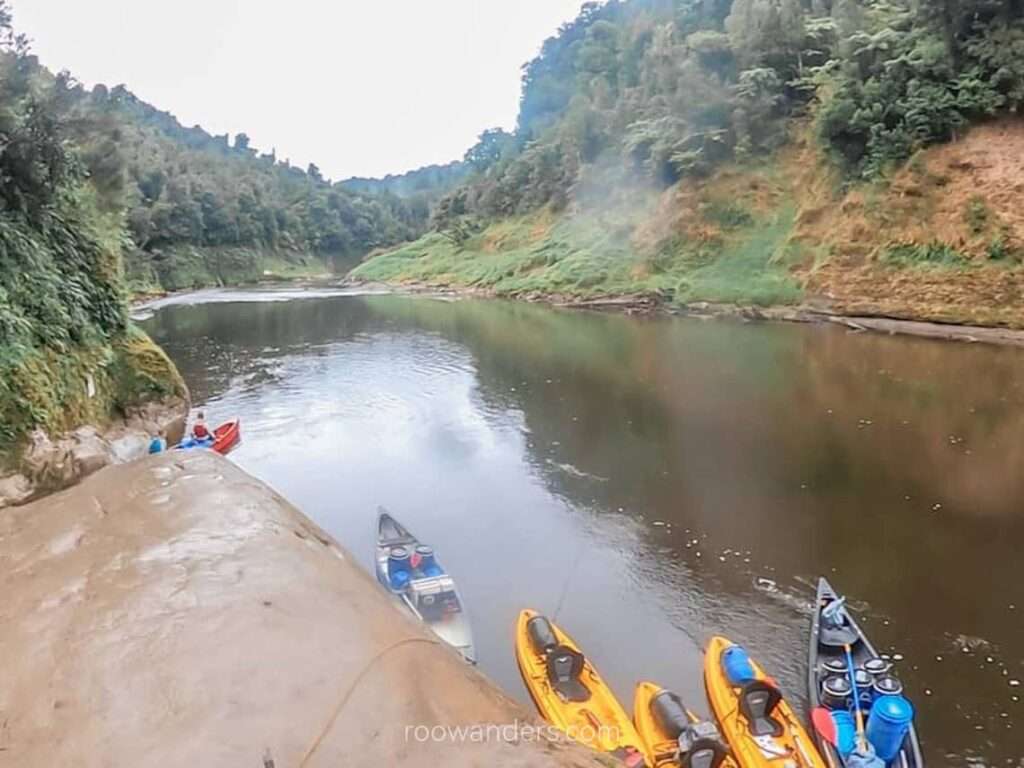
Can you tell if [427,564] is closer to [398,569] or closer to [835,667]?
[398,569]

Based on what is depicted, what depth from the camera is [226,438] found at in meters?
18.5

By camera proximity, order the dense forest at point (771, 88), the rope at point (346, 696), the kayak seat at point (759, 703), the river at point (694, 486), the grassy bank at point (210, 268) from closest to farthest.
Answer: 1. the rope at point (346, 696)
2. the kayak seat at point (759, 703)
3. the river at point (694, 486)
4. the dense forest at point (771, 88)
5. the grassy bank at point (210, 268)

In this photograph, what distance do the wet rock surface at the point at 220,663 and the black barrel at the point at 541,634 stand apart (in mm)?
2761

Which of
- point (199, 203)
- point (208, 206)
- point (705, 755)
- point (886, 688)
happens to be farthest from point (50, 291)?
point (208, 206)

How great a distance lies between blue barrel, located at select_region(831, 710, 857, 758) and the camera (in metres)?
7.04

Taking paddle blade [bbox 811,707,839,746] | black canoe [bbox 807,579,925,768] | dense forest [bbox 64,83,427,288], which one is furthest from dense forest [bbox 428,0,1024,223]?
paddle blade [bbox 811,707,839,746]

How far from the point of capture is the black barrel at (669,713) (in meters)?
7.28

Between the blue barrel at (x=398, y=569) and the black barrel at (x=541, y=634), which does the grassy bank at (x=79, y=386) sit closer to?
the blue barrel at (x=398, y=569)

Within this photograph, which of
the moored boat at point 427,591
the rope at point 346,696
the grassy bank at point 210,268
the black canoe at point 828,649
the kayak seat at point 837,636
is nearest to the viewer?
the rope at point 346,696

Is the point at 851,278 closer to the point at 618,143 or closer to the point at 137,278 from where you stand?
the point at 618,143

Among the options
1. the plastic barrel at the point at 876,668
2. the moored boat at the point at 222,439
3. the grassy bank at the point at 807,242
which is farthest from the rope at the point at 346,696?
the grassy bank at the point at 807,242

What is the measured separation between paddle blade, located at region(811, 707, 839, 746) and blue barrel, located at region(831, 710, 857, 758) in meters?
0.04

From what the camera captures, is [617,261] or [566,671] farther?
[617,261]

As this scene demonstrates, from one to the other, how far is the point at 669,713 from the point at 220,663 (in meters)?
4.62
